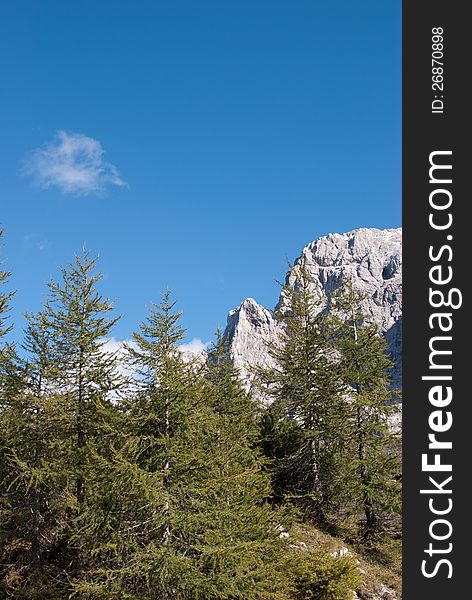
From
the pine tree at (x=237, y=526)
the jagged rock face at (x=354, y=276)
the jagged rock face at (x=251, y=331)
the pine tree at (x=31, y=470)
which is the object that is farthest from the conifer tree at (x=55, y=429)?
the jagged rock face at (x=251, y=331)

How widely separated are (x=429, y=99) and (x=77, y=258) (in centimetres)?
1447

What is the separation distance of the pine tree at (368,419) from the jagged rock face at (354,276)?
11506cm

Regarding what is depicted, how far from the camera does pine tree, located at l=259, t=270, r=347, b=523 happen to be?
22438mm

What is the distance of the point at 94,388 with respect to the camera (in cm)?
1703

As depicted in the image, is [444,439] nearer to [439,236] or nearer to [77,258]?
[439,236]

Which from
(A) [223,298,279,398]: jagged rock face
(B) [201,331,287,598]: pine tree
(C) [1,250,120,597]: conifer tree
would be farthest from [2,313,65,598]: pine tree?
(A) [223,298,279,398]: jagged rock face

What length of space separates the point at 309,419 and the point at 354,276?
5321 inches

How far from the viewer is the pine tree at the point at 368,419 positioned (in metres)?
21.4

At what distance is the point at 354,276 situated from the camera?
153625 millimetres

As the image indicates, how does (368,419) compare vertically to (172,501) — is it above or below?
above

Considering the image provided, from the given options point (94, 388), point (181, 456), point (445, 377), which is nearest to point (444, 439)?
point (445, 377)

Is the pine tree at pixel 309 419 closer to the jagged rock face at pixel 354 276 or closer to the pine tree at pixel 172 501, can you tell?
the pine tree at pixel 172 501

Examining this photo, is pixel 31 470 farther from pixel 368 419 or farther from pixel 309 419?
pixel 368 419

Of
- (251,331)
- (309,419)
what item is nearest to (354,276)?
(251,331)
